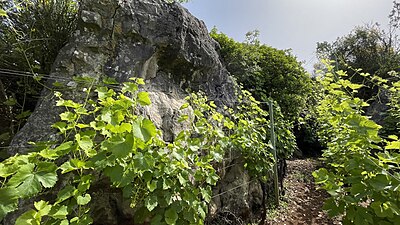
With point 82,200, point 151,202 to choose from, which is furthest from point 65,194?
point 151,202

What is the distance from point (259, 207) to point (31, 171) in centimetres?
279

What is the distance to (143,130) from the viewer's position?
44.2 inches

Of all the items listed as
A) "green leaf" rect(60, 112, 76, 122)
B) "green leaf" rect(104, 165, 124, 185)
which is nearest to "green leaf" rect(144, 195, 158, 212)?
"green leaf" rect(104, 165, 124, 185)

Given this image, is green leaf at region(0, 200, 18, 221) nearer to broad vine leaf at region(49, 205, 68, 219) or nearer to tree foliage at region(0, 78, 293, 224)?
tree foliage at region(0, 78, 293, 224)

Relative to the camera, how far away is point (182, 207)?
4.82ft

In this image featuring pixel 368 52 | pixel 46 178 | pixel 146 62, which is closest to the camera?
pixel 46 178

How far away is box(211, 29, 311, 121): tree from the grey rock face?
5.69ft

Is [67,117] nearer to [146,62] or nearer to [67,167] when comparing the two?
[67,167]

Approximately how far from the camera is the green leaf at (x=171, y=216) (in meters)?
1.39

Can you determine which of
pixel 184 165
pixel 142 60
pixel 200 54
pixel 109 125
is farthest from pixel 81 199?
pixel 200 54

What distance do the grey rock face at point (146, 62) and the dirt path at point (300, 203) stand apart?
599 mm

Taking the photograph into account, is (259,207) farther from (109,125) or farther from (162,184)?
(109,125)

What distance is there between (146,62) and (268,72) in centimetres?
360

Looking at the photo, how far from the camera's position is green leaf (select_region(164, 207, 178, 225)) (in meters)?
1.39
